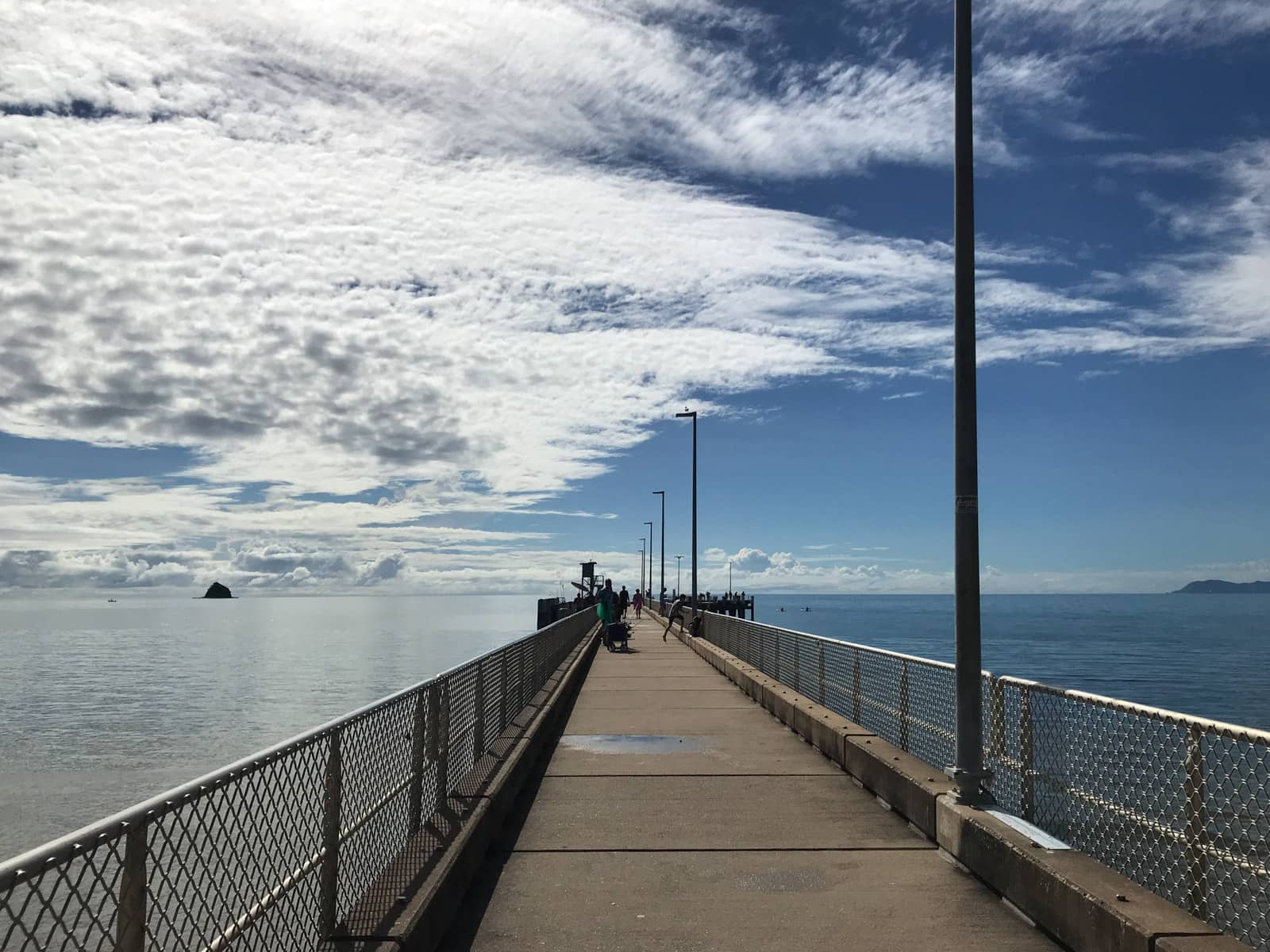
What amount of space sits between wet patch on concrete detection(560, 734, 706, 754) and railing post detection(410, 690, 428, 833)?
579 centimetres

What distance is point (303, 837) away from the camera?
628cm

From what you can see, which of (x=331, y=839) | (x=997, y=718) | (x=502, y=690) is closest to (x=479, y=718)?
(x=502, y=690)


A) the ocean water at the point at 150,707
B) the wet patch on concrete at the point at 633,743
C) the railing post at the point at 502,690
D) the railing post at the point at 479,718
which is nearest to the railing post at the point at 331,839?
the railing post at the point at 479,718

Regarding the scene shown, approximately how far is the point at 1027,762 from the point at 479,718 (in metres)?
4.57

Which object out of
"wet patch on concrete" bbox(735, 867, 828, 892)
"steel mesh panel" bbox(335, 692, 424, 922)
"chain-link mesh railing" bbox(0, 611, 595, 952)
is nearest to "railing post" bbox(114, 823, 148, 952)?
"chain-link mesh railing" bbox(0, 611, 595, 952)

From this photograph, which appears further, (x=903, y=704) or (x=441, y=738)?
(x=903, y=704)

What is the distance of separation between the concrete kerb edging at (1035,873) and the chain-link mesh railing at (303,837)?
339 cm

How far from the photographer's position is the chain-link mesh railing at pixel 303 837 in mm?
3121

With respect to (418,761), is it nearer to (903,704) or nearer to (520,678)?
(903,704)

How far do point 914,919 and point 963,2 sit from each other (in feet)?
22.2

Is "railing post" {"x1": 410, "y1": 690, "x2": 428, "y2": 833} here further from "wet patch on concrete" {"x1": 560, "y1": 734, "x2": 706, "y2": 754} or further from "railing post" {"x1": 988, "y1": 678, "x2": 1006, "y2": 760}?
"wet patch on concrete" {"x1": 560, "y1": 734, "x2": 706, "y2": 754}

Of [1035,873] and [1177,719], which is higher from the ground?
[1177,719]

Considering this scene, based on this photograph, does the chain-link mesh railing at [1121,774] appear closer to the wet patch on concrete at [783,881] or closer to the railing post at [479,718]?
the wet patch on concrete at [783,881]

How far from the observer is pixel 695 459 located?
138ft
